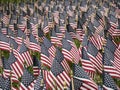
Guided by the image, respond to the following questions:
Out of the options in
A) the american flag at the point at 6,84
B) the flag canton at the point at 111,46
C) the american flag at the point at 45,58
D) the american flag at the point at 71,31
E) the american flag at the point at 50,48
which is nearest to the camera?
the american flag at the point at 6,84

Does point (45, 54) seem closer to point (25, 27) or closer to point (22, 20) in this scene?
point (25, 27)

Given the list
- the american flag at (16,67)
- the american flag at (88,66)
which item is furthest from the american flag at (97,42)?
the american flag at (16,67)

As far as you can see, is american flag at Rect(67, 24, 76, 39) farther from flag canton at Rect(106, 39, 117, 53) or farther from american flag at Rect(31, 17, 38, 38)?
flag canton at Rect(106, 39, 117, 53)

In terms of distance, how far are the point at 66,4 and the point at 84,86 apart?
40.4m

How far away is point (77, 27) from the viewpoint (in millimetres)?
36125

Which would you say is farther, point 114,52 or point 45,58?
point 114,52

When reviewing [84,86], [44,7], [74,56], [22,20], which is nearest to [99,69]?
[74,56]

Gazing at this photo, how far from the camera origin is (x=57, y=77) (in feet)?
64.4

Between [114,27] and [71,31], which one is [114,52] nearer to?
[71,31]

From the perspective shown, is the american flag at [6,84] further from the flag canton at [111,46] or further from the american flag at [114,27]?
the american flag at [114,27]

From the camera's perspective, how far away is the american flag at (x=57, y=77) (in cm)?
1941

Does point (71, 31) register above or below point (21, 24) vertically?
above

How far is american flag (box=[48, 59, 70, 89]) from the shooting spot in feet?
63.7

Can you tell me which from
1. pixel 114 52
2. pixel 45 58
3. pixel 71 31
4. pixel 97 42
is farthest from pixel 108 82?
pixel 71 31
